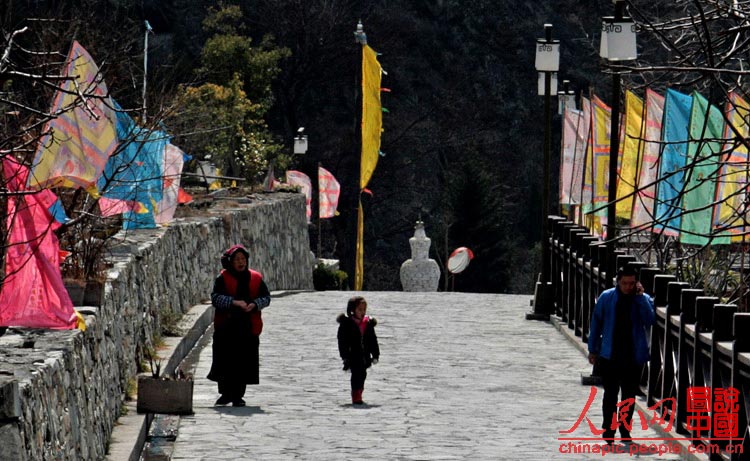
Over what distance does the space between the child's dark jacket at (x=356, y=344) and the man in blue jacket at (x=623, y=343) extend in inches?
106

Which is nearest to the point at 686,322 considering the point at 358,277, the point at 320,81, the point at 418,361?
the point at 418,361

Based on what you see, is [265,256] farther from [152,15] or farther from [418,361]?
[152,15]

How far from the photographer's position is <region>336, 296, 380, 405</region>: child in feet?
48.4

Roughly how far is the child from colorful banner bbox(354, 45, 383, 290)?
2016 cm

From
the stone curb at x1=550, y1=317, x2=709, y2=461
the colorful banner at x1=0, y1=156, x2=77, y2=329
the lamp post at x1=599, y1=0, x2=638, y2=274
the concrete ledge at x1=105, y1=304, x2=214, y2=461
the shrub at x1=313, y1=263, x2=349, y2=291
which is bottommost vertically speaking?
the shrub at x1=313, y1=263, x2=349, y2=291

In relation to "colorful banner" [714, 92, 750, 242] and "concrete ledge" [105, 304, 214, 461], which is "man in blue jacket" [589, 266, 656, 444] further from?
"concrete ledge" [105, 304, 214, 461]

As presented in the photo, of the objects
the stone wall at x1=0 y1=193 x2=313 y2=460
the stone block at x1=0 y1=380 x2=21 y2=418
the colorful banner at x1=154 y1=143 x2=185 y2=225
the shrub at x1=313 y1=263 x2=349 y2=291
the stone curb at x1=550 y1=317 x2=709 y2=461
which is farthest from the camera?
the shrub at x1=313 y1=263 x2=349 y2=291

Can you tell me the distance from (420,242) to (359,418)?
1104 inches

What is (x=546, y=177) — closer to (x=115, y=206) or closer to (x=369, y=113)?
(x=115, y=206)

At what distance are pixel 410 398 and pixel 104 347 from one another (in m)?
4.47

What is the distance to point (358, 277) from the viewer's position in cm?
3550

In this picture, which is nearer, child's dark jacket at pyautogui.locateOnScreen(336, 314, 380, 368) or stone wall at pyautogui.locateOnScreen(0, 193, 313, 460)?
stone wall at pyautogui.locateOnScreen(0, 193, 313, 460)

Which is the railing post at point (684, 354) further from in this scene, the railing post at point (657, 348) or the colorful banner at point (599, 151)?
the colorful banner at point (599, 151)

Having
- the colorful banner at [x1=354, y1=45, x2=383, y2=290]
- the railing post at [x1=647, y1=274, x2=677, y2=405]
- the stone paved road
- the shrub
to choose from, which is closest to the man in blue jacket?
the stone paved road
